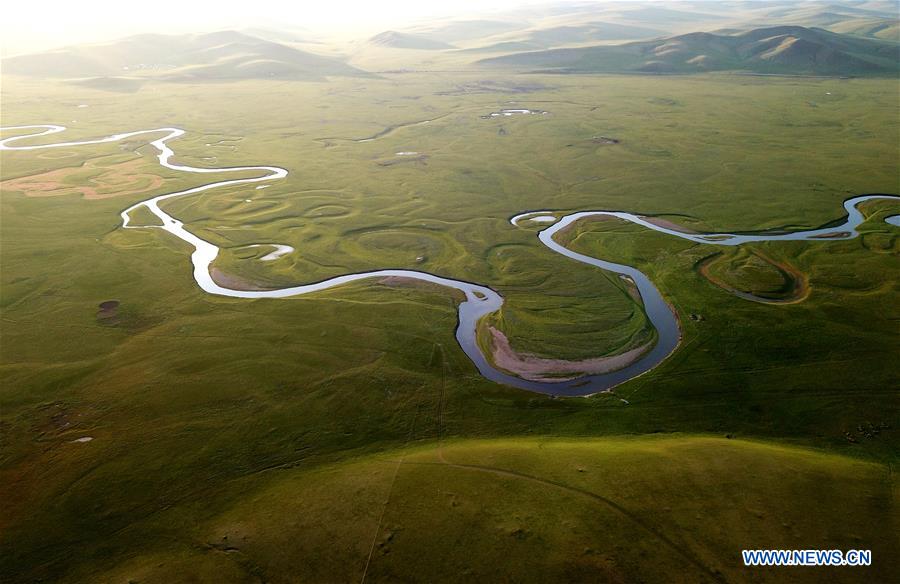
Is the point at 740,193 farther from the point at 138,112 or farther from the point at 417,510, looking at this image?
the point at 138,112

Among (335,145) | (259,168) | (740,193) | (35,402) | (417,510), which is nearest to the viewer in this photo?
(417,510)

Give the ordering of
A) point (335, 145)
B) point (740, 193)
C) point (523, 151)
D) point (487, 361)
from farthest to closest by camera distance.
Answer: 1. point (335, 145)
2. point (523, 151)
3. point (740, 193)
4. point (487, 361)

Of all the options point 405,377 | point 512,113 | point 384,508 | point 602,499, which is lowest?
point 405,377

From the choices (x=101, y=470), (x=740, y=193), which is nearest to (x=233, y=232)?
(x=101, y=470)

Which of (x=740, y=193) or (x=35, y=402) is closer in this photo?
(x=35, y=402)

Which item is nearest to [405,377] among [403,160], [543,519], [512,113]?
[543,519]

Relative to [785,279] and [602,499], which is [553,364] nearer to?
[602,499]
